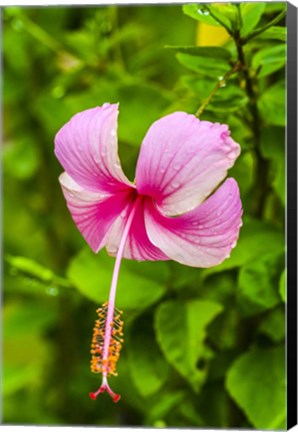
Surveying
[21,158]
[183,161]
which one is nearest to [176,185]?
[183,161]

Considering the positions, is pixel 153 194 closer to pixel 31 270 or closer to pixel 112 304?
pixel 112 304

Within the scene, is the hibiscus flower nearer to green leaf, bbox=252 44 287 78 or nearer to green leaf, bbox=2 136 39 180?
green leaf, bbox=252 44 287 78

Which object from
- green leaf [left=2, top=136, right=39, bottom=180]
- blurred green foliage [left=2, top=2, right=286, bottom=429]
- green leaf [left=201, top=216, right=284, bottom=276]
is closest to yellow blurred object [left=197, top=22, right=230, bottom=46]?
blurred green foliage [left=2, top=2, right=286, bottom=429]

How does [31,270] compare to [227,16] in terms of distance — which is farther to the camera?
[31,270]

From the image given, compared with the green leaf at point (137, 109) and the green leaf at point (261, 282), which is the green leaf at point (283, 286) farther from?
the green leaf at point (137, 109)

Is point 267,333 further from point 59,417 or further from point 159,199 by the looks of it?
point 59,417

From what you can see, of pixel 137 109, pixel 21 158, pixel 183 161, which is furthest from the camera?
pixel 21 158

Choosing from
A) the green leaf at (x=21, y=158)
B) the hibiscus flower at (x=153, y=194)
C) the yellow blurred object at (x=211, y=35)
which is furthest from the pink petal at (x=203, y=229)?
the green leaf at (x=21, y=158)
